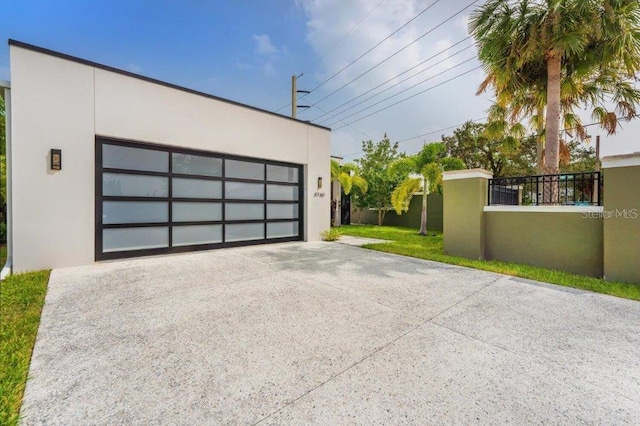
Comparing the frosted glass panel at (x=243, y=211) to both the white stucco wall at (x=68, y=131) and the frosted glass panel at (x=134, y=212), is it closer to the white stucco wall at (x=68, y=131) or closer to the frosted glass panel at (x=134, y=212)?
the frosted glass panel at (x=134, y=212)

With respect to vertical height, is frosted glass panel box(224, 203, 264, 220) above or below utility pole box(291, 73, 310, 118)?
below

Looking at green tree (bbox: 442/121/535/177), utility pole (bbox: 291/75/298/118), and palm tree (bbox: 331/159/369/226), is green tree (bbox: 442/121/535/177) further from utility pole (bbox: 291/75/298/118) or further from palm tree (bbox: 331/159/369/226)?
utility pole (bbox: 291/75/298/118)

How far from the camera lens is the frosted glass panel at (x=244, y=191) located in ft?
24.1

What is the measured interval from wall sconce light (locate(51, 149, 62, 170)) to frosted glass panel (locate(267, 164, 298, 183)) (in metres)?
4.57

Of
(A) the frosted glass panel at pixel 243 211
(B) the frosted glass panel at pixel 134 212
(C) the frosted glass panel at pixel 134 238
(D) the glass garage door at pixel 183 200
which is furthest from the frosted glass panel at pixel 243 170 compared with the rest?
(C) the frosted glass panel at pixel 134 238

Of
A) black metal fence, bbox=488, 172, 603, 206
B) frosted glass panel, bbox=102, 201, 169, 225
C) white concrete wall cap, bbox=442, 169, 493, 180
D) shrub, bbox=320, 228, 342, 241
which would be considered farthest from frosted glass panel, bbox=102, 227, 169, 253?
black metal fence, bbox=488, 172, 603, 206

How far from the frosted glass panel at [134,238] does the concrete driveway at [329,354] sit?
1537 millimetres

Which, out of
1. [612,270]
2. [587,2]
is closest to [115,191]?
[612,270]

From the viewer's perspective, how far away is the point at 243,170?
299 inches

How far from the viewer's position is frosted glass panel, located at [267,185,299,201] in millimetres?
8234

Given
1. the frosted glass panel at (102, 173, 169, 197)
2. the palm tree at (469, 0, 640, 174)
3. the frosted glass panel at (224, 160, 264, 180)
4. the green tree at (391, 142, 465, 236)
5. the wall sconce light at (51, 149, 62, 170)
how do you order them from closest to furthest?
the wall sconce light at (51, 149, 62, 170) → the frosted glass panel at (102, 173, 169, 197) → the palm tree at (469, 0, 640, 174) → the frosted glass panel at (224, 160, 264, 180) → the green tree at (391, 142, 465, 236)

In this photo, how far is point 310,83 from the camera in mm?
14539

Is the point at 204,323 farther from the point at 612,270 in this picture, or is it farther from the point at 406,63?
the point at 406,63

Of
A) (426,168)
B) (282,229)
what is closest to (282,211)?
(282,229)
